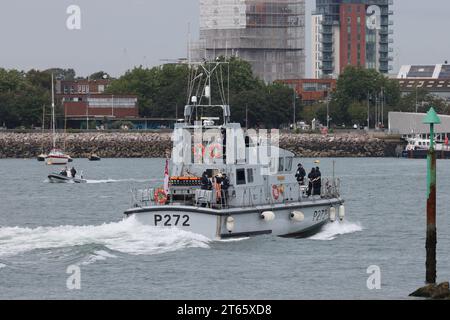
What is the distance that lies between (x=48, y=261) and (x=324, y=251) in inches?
395

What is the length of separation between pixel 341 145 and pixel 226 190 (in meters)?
122

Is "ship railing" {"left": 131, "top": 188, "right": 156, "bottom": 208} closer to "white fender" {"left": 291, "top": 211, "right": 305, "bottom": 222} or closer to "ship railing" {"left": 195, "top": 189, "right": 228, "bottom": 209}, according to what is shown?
"ship railing" {"left": 195, "top": 189, "right": 228, "bottom": 209}

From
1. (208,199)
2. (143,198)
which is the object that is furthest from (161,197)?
(143,198)

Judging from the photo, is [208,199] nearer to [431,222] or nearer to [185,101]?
[431,222]

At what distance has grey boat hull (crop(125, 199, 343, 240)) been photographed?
140 feet

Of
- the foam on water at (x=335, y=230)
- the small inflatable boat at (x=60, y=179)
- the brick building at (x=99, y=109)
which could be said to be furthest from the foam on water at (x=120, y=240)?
the brick building at (x=99, y=109)

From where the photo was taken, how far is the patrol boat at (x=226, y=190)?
141 feet

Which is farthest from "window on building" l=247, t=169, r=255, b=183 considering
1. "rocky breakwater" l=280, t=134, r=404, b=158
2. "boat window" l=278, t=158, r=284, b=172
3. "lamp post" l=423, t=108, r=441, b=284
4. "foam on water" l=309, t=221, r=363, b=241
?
"rocky breakwater" l=280, t=134, r=404, b=158

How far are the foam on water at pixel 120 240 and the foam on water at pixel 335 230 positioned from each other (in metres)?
7.46

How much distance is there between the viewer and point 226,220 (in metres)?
43.1

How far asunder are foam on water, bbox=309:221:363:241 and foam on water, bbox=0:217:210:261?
746 centimetres

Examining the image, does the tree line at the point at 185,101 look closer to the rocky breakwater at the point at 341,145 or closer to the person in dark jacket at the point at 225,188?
the rocky breakwater at the point at 341,145

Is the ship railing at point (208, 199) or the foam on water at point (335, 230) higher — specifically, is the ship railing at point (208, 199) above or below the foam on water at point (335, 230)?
above
